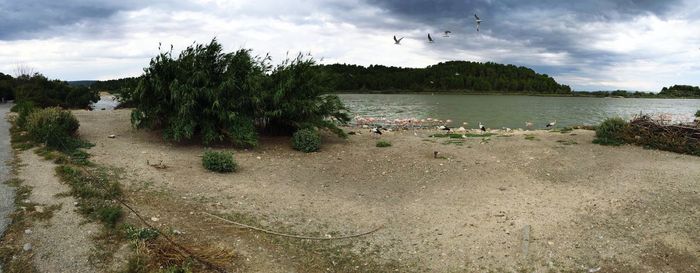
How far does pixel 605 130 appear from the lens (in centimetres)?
1505

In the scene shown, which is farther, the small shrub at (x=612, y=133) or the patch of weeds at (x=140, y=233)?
the small shrub at (x=612, y=133)

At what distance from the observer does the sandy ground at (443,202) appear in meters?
6.45

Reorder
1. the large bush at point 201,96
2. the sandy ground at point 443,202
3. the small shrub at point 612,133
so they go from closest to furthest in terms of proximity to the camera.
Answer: the sandy ground at point 443,202
the large bush at point 201,96
the small shrub at point 612,133

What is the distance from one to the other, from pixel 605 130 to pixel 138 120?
591 inches

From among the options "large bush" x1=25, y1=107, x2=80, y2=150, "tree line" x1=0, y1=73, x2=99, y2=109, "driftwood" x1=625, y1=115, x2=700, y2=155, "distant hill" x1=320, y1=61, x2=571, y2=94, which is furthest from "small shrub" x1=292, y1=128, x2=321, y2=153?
"distant hill" x1=320, y1=61, x2=571, y2=94

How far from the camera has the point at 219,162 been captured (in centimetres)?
1022

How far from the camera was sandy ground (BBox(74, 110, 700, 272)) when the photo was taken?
6.45 metres

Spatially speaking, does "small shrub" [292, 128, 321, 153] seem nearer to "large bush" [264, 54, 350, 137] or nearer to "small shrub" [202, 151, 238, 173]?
"large bush" [264, 54, 350, 137]

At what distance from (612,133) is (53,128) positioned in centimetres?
1674

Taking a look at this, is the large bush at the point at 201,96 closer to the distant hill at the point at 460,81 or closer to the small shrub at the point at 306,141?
the small shrub at the point at 306,141

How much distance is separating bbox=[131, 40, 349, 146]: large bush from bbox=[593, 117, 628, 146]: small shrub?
352 inches

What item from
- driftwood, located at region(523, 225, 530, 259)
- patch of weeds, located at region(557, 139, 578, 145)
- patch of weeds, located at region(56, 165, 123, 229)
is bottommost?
driftwood, located at region(523, 225, 530, 259)

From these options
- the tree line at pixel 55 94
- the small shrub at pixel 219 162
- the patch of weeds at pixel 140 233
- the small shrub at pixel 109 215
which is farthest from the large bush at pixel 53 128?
the tree line at pixel 55 94

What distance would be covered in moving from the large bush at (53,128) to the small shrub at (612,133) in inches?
626
